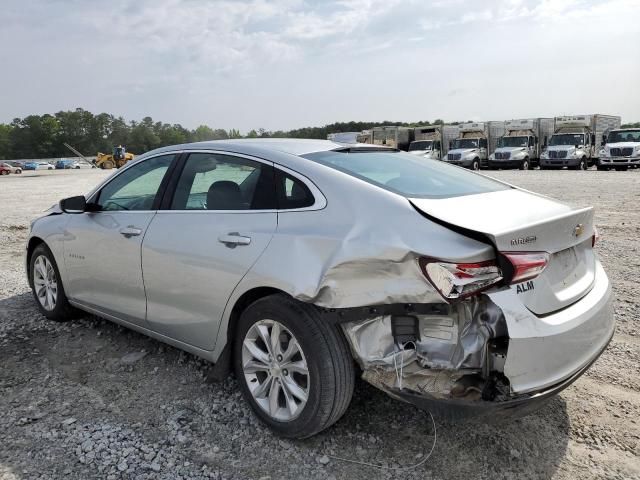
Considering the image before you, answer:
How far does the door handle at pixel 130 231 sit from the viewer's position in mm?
3571

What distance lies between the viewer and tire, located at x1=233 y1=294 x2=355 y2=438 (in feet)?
8.45

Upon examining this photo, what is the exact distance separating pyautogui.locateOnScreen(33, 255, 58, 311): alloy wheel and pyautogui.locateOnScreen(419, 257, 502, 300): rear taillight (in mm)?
3599

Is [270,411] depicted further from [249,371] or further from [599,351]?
[599,351]

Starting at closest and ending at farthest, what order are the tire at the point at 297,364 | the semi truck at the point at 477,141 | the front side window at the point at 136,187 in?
the tire at the point at 297,364 < the front side window at the point at 136,187 < the semi truck at the point at 477,141

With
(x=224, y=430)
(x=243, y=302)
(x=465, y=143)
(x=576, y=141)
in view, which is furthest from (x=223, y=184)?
(x=465, y=143)

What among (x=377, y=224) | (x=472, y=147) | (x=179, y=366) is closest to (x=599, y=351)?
(x=377, y=224)

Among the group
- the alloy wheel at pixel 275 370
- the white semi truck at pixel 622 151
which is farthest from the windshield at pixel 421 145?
the alloy wheel at pixel 275 370

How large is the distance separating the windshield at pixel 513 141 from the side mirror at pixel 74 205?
103ft

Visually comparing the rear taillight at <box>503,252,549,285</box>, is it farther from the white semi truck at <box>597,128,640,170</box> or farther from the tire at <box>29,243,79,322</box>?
the white semi truck at <box>597,128,640,170</box>

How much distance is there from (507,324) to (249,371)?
4.79ft

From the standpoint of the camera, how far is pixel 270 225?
9.36 ft

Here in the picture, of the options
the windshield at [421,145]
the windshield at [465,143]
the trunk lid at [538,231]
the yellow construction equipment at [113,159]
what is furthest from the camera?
the yellow construction equipment at [113,159]

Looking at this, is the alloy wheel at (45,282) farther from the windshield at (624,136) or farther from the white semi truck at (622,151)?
the windshield at (624,136)

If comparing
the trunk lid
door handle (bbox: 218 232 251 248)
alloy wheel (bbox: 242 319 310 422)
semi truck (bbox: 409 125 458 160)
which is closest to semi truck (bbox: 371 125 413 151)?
semi truck (bbox: 409 125 458 160)
